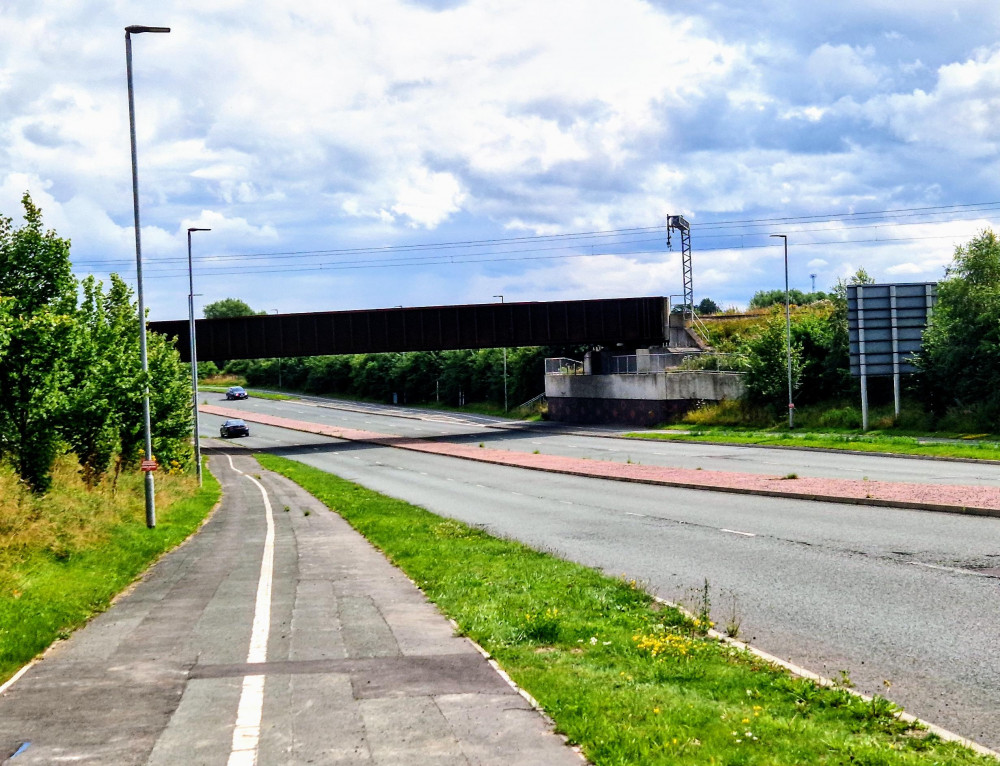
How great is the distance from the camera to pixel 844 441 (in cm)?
4178

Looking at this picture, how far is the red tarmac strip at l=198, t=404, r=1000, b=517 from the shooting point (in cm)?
1931

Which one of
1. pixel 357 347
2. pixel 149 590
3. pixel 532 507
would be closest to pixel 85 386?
pixel 149 590

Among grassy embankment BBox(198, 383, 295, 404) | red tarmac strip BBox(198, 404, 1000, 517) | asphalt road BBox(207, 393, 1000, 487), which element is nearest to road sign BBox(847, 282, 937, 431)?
asphalt road BBox(207, 393, 1000, 487)

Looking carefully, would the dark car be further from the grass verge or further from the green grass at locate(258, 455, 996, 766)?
the green grass at locate(258, 455, 996, 766)

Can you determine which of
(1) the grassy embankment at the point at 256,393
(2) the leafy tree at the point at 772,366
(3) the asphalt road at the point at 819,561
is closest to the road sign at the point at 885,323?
(2) the leafy tree at the point at 772,366

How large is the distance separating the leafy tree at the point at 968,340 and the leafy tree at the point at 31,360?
39.2m

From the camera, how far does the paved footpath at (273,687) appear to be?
638 centimetres

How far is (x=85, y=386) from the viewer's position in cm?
2175

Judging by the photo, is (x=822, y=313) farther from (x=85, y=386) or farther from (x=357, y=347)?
(x=85, y=386)

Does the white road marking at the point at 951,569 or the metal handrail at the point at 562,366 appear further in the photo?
the metal handrail at the point at 562,366

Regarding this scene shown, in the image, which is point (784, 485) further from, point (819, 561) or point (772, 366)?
point (772, 366)

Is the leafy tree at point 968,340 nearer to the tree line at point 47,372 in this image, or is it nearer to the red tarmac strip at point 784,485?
the red tarmac strip at point 784,485

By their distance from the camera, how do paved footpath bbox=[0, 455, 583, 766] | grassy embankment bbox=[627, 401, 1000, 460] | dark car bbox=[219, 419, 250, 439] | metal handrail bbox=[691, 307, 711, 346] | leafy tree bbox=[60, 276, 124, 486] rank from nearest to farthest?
1. paved footpath bbox=[0, 455, 583, 766]
2. leafy tree bbox=[60, 276, 124, 486]
3. grassy embankment bbox=[627, 401, 1000, 460]
4. metal handrail bbox=[691, 307, 711, 346]
5. dark car bbox=[219, 419, 250, 439]

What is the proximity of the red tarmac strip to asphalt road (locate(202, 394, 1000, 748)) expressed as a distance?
1.86ft
